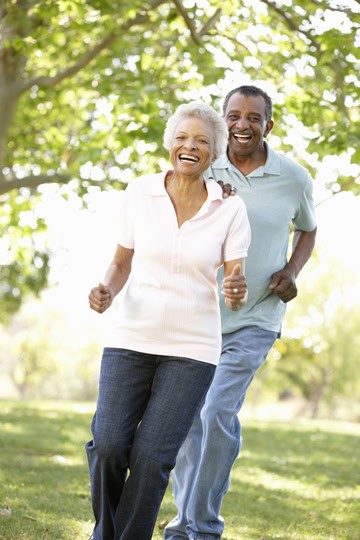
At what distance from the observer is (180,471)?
5.43m

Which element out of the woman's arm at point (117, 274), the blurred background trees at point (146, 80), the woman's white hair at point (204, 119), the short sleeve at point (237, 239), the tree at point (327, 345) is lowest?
the tree at point (327, 345)

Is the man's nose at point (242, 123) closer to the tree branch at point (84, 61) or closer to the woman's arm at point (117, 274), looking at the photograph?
the woman's arm at point (117, 274)

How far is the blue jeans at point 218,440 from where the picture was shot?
5.12 metres

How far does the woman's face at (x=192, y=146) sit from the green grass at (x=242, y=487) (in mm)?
2352

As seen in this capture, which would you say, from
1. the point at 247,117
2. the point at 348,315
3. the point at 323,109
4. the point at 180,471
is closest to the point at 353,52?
the point at 323,109

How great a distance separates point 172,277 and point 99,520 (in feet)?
3.75

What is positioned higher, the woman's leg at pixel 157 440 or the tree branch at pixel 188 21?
the tree branch at pixel 188 21

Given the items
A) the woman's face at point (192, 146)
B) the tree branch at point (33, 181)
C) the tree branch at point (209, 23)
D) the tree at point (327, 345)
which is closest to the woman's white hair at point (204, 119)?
the woman's face at point (192, 146)

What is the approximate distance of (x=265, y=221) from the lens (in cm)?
531

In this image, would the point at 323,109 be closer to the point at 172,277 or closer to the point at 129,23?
the point at 129,23

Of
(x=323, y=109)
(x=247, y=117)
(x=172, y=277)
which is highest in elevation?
(x=323, y=109)

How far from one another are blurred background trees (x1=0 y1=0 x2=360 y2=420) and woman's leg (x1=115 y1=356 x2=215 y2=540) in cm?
392

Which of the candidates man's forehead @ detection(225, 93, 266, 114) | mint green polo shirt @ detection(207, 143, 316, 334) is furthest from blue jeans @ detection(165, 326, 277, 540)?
man's forehead @ detection(225, 93, 266, 114)

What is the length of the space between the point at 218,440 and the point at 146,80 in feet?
24.8
